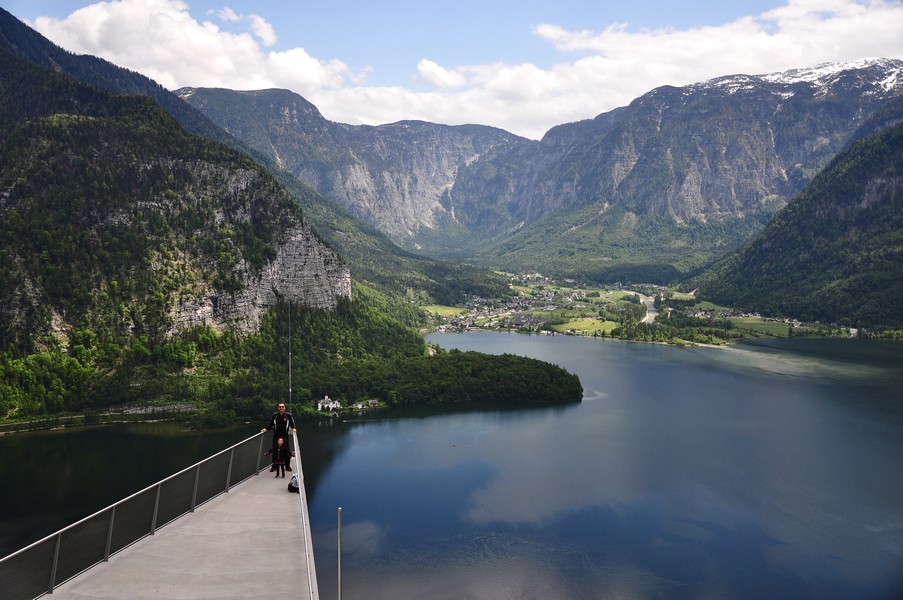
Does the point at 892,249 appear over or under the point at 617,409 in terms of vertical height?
over

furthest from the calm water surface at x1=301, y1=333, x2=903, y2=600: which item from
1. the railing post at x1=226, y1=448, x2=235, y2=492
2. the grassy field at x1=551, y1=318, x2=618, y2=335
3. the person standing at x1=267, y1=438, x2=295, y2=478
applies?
the grassy field at x1=551, y1=318, x2=618, y2=335

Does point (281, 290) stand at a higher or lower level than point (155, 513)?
higher

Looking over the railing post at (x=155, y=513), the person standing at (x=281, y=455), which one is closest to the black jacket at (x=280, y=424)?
the person standing at (x=281, y=455)

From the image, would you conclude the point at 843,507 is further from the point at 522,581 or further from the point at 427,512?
the point at 427,512

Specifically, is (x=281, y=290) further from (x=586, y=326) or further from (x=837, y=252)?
(x=837, y=252)

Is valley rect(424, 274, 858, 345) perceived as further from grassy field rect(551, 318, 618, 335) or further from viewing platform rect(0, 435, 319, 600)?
viewing platform rect(0, 435, 319, 600)

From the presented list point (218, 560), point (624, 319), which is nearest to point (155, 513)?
point (218, 560)

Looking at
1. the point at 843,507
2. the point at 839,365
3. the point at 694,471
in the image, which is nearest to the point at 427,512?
the point at 694,471
